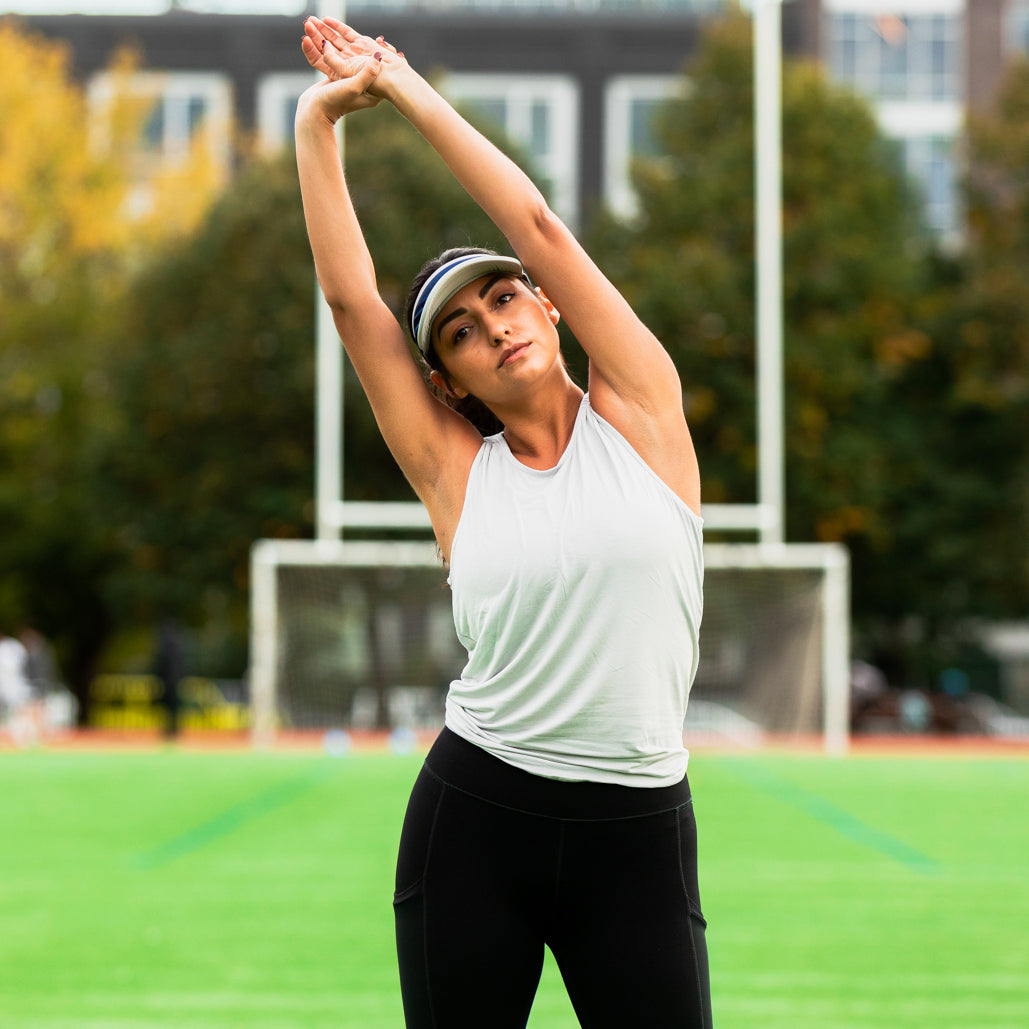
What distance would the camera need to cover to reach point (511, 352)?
89.4 inches

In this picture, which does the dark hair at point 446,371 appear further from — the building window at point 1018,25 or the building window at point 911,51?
the building window at point 1018,25

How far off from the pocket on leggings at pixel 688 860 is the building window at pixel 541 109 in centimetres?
3255

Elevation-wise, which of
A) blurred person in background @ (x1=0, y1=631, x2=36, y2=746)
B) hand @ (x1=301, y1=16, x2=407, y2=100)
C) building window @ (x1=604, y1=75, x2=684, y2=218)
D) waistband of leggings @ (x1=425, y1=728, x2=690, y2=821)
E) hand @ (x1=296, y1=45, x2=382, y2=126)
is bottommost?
blurred person in background @ (x1=0, y1=631, x2=36, y2=746)

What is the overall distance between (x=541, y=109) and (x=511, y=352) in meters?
33.5

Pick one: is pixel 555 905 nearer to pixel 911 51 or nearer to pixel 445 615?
pixel 445 615

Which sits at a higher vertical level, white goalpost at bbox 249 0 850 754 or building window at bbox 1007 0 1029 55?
building window at bbox 1007 0 1029 55

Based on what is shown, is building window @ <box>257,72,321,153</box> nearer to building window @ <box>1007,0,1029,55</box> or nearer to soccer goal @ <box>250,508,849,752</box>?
building window @ <box>1007,0,1029,55</box>

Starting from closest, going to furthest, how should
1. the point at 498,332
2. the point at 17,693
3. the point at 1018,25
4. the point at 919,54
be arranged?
the point at 498,332
the point at 17,693
the point at 919,54
the point at 1018,25

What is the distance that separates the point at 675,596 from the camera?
7.23ft

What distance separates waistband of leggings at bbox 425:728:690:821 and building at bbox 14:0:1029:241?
32930 mm

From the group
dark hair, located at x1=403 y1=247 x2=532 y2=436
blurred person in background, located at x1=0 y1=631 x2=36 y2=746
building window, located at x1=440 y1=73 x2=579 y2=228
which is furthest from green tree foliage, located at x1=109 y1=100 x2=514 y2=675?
dark hair, located at x1=403 y1=247 x2=532 y2=436

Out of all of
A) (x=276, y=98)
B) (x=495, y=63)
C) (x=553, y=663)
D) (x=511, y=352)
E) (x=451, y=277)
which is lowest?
(x=553, y=663)

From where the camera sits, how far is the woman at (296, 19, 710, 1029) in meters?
2.17

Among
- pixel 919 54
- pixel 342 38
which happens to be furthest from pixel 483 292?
pixel 919 54
